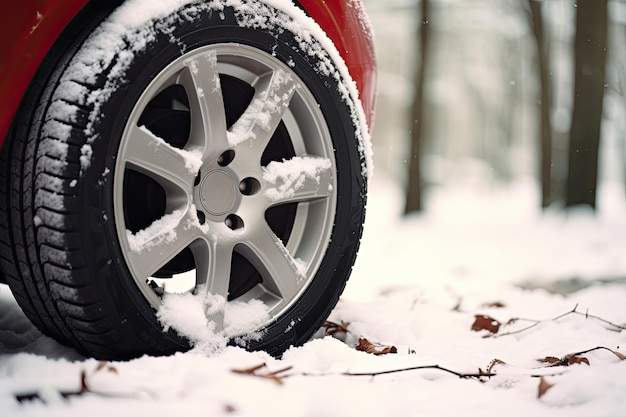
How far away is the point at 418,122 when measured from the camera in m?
11.7

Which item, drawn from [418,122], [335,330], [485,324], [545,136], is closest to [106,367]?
[335,330]

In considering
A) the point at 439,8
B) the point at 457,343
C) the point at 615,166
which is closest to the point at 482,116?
the point at 615,166

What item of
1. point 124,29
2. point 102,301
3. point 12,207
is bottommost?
point 102,301

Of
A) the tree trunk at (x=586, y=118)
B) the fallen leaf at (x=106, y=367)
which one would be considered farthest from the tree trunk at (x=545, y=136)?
the fallen leaf at (x=106, y=367)

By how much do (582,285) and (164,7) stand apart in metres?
3.85

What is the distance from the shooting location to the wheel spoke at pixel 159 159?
1741 mm

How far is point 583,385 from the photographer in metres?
1.73

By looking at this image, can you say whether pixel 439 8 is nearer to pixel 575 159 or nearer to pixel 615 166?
pixel 575 159

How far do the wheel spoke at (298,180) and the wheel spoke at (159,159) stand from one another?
29 centimetres

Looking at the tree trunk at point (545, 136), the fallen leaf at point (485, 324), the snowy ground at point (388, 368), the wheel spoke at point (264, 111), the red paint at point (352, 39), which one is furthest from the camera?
the tree trunk at point (545, 136)

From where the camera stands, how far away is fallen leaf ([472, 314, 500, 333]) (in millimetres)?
2937

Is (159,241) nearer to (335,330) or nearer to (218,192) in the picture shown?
(218,192)

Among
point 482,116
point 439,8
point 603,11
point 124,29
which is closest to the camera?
point 124,29

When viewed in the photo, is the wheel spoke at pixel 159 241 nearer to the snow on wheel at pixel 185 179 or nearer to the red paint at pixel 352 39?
the snow on wheel at pixel 185 179
